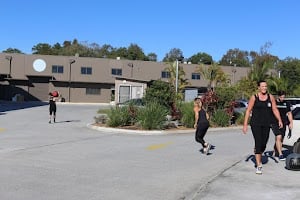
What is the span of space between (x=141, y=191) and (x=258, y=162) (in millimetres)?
3017

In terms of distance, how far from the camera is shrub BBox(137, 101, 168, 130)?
19.6 m

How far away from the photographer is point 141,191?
26.0 feet

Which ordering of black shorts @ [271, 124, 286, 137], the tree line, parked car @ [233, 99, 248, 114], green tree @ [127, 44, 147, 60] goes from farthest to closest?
green tree @ [127, 44, 147, 60], the tree line, parked car @ [233, 99, 248, 114], black shorts @ [271, 124, 286, 137]

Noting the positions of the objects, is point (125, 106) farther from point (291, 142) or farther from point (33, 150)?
point (291, 142)

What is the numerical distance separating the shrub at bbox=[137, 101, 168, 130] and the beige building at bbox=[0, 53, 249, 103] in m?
39.3

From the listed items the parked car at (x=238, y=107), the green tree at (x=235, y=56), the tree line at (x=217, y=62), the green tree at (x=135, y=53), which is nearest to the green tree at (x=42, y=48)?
the tree line at (x=217, y=62)

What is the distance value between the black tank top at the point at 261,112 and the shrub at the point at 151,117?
32.9 feet

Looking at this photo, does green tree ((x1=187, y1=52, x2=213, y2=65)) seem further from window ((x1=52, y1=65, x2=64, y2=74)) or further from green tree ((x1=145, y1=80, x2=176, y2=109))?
green tree ((x1=145, y1=80, x2=176, y2=109))

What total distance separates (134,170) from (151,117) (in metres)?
9.72

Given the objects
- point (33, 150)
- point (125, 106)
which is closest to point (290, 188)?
point (33, 150)

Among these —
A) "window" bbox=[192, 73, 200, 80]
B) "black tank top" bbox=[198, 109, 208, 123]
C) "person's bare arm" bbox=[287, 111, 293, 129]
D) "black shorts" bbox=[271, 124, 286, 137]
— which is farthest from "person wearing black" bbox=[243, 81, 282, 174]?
"window" bbox=[192, 73, 200, 80]

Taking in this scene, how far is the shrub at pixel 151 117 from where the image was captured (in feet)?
64.3

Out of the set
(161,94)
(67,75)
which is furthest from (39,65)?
(161,94)

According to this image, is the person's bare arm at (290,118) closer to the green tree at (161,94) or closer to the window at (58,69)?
the green tree at (161,94)
